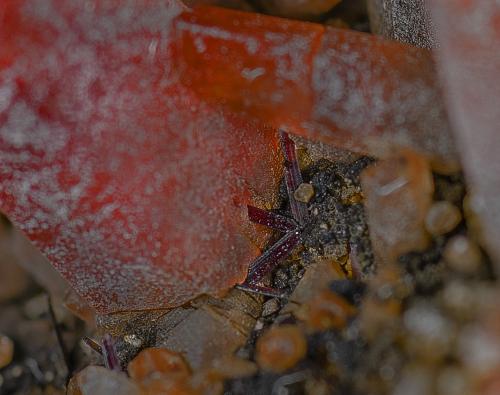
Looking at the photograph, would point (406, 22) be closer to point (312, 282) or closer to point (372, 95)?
point (372, 95)

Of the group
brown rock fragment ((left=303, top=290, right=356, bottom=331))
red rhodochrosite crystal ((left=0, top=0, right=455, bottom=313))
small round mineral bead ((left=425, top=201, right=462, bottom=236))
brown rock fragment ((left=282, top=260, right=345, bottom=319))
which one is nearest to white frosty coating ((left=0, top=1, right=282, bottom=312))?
red rhodochrosite crystal ((left=0, top=0, right=455, bottom=313))

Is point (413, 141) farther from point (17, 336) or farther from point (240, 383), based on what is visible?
point (17, 336)

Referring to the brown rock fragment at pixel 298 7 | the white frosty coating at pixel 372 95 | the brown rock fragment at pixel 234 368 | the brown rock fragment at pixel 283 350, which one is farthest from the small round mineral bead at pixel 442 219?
the brown rock fragment at pixel 298 7

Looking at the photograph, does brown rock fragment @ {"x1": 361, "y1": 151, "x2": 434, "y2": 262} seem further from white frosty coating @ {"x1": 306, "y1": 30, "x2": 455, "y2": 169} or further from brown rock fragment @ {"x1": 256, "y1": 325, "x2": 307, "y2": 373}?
brown rock fragment @ {"x1": 256, "y1": 325, "x2": 307, "y2": 373}

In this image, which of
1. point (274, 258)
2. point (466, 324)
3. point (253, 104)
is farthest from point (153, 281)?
point (466, 324)

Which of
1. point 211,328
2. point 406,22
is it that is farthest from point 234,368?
point 406,22
